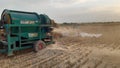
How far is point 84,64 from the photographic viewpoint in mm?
8234

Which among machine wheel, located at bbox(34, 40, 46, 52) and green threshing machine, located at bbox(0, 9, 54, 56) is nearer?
green threshing machine, located at bbox(0, 9, 54, 56)

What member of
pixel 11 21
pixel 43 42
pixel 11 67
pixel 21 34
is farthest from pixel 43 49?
pixel 11 67

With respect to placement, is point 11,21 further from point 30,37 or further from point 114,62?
point 114,62

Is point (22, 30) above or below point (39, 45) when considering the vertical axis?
above

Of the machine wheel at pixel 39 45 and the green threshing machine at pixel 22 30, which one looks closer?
the green threshing machine at pixel 22 30

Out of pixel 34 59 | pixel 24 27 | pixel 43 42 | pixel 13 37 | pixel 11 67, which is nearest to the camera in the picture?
pixel 11 67

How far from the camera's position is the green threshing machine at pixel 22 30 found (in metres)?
10.1

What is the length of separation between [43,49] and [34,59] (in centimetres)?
214

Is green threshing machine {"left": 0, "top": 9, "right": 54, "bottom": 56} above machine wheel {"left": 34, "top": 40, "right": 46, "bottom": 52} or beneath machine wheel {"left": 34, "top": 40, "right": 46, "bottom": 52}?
above

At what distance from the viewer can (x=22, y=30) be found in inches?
427

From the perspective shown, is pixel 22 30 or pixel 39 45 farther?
pixel 39 45

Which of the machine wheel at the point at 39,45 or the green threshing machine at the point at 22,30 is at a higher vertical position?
the green threshing machine at the point at 22,30

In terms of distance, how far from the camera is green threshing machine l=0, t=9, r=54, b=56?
33.1ft

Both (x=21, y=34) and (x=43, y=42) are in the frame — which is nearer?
(x=21, y=34)
